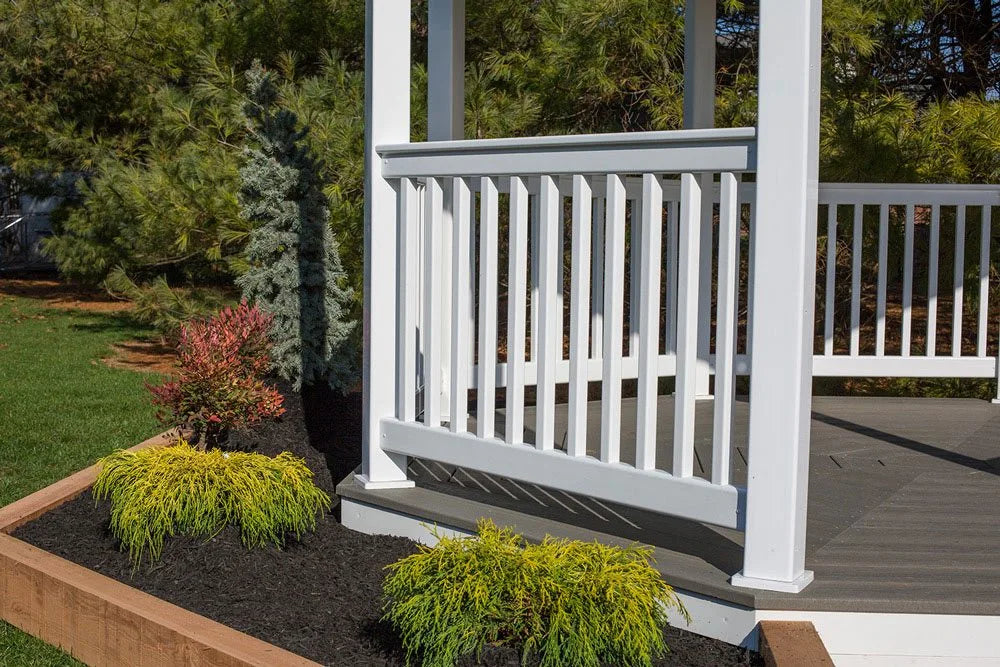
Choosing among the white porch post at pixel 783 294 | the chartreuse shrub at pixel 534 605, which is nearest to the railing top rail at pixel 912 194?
the white porch post at pixel 783 294

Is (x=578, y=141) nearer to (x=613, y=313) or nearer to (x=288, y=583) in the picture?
(x=613, y=313)

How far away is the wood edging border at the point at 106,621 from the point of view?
8.45 ft

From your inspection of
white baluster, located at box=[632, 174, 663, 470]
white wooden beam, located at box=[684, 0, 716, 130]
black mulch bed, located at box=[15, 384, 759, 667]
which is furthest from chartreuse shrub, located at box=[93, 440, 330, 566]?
white wooden beam, located at box=[684, 0, 716, 130]

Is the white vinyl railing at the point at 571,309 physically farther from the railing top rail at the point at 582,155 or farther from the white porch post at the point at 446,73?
the white porch post at the point at 446,73

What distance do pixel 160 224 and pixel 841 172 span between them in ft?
15.5

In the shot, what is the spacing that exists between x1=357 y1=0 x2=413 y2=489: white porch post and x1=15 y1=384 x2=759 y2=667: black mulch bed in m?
0.31

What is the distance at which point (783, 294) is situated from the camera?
2.43 meters

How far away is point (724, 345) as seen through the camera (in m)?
2.57

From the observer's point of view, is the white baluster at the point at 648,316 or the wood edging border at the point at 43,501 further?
the wood edging border at the point at 43,501

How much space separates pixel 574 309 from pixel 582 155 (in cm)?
41

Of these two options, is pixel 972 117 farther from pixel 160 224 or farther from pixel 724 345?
pixel 160 224

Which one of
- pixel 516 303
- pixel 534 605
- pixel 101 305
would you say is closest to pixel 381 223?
pixel 516 303

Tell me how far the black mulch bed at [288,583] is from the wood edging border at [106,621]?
4.1 inches

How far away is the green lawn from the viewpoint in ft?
16.3
